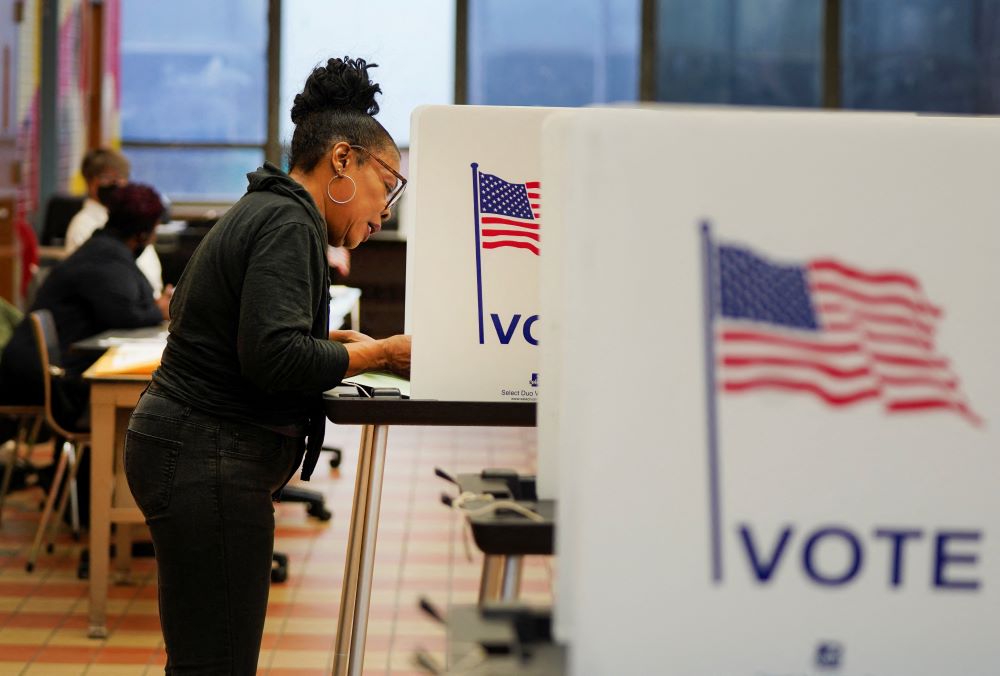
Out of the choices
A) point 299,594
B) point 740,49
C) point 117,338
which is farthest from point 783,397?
point 740,49

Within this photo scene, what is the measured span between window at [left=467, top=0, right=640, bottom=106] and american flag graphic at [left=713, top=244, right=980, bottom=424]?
942cm

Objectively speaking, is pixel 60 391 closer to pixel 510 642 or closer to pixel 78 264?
pixel 78 264

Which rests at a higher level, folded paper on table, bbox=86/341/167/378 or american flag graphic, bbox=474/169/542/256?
american flag graphic, bbox=474/169/542/256

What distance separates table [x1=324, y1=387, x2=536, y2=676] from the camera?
1.95 m

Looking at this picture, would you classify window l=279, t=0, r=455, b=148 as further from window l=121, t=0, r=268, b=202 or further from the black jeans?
the black jeans

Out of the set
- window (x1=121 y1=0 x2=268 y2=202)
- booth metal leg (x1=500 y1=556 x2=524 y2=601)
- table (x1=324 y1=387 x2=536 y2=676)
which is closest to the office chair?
table (x1=324 y1=387 x2=536 y2=676)

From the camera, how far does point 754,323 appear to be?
3.41 feet

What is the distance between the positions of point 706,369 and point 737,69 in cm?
987

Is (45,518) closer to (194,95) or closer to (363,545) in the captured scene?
(363,545)

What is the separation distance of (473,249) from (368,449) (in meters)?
0.45

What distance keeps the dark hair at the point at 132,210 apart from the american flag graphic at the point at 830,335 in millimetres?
3718

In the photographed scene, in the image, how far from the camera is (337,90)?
6.62 feet

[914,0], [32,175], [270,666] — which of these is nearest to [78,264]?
[270,666]

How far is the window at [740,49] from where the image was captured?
10.4 metres
